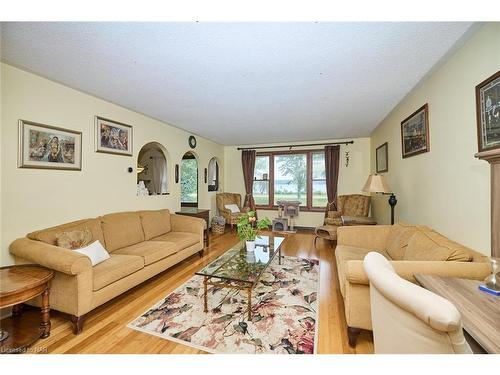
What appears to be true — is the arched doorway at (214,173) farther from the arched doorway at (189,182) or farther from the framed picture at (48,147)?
the framed picture at (48,147)

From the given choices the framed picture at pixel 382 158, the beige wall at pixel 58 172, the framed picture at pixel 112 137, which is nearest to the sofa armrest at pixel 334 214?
the framed picture at pixel 382 158

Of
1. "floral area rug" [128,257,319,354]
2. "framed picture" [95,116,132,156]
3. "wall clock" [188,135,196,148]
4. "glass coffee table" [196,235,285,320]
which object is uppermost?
"wall clock" [188,135,196,148]

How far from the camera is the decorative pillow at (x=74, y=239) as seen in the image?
2.02m

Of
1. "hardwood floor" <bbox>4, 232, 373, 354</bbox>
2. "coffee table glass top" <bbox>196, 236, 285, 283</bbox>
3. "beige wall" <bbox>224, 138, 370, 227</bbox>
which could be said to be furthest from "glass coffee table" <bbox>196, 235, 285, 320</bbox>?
"beige wall" <bbox>224, 138, 370, 227</bbox>

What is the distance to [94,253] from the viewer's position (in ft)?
6.89

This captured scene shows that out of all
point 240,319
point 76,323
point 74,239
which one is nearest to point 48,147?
point 74,239

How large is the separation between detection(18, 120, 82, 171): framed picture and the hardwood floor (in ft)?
4.89

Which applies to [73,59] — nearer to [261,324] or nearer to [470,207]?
[261,324]

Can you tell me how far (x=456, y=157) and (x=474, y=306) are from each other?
142 centimetres

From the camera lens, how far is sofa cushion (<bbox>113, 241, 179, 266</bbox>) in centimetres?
246

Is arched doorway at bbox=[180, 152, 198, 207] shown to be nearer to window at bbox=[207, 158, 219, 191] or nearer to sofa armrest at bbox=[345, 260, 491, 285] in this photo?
window at bbox=[207, 158, 219, 191]

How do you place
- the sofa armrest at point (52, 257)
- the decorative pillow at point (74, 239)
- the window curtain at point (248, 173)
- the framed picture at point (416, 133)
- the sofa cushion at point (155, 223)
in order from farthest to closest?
the window curtain at point (248, 173), the sofa cushion at point (155, 223), the framed picture at point (416, 133), the decorative pillow at point (74, 239), the sofa armrest at point (52, 257)

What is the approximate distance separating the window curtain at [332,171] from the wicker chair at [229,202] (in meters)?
2.22
